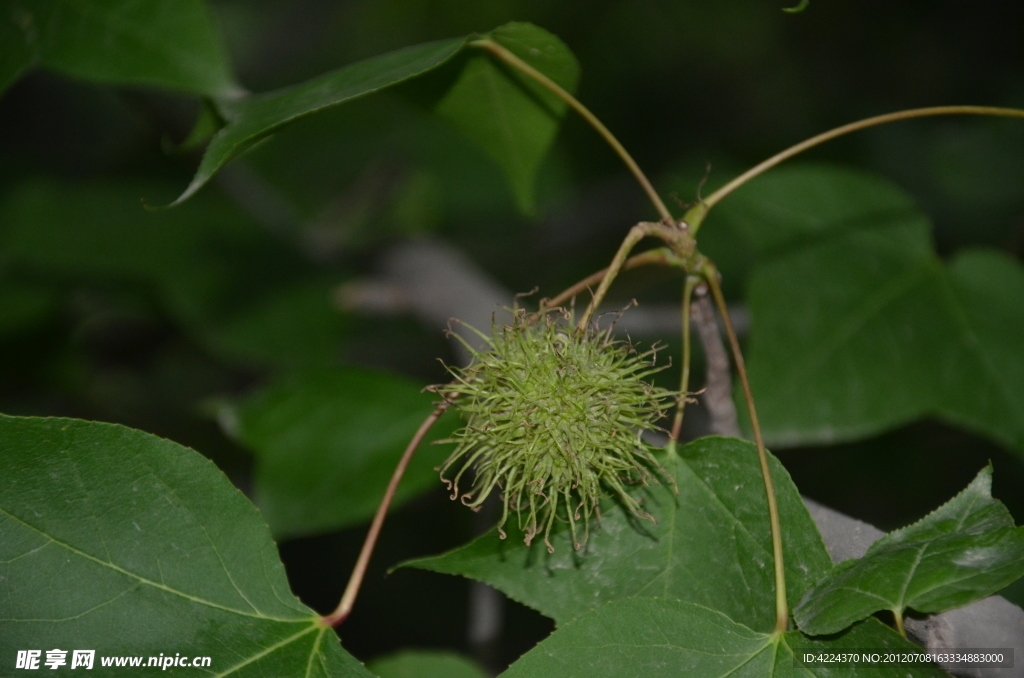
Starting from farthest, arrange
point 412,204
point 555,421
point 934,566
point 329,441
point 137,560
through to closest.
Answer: point 412,204, point 329,441, point 555,421, point 137,560, point 934,566

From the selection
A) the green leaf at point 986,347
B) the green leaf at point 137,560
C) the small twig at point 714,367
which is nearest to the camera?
the green leaf at point 137,560

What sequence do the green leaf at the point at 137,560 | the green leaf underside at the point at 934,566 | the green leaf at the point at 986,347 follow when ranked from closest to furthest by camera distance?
the green leaf underside at the point at 934,566
the green leaf at the point at 137,560
the green leaf at the point at 986,347

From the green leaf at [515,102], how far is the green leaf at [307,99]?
188 mm

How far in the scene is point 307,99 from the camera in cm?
146

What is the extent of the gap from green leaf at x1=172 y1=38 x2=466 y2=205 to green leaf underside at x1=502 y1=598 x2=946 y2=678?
3.01 ft

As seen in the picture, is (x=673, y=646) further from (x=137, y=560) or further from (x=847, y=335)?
(x=847, y=335)

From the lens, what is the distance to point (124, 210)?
145 inches

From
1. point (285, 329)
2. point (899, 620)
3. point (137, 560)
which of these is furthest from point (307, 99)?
point (285, 329)

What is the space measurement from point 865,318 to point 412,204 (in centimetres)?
182

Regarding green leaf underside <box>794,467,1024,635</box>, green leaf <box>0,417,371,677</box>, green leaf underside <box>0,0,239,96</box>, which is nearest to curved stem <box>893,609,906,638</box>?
green leaf underside <box>794,467,1024,635</box>

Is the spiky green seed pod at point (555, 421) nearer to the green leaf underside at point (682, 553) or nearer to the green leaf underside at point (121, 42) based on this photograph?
the green leaf underside at point (682, 553)

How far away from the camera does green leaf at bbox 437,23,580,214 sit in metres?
1.62

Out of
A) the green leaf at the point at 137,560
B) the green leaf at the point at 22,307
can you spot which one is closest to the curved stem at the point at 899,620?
the green leaf at the point at 137,560

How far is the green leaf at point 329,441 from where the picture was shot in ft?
7.34
